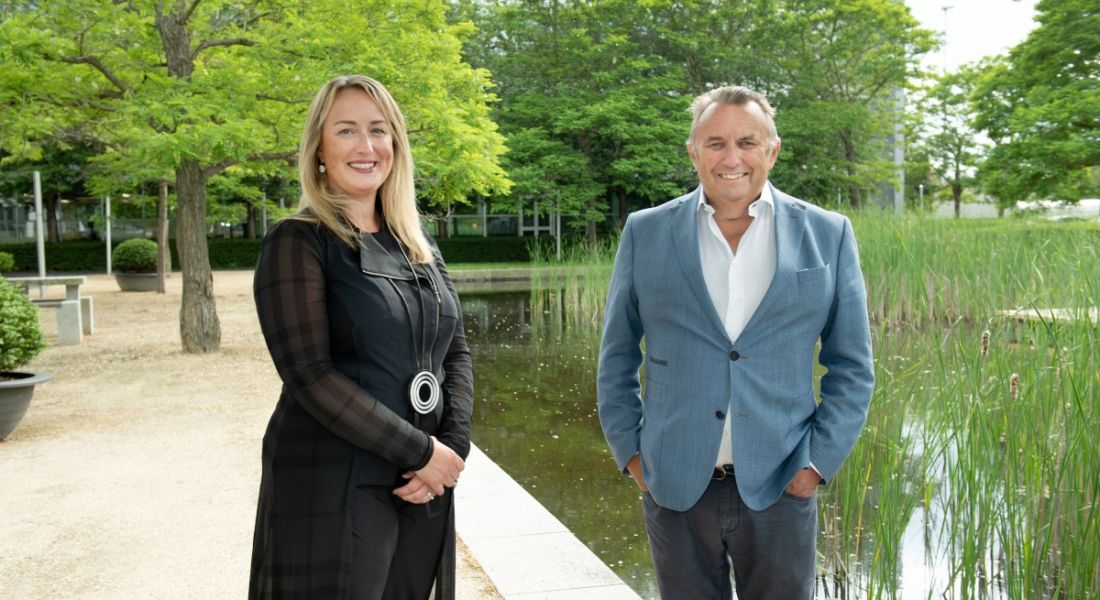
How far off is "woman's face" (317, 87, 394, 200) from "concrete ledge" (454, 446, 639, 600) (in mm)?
1633

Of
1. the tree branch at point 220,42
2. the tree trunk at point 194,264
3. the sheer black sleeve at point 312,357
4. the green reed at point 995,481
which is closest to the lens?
the sheer black sleeve at point 312,357

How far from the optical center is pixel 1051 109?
1507 cm

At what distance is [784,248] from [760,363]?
0.23 metres

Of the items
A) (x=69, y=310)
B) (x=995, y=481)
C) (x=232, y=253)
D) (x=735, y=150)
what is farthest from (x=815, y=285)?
(x=232, y=253)

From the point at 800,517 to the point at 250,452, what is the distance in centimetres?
411

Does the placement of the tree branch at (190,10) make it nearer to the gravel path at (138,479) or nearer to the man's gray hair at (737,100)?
the gravel path at (138,479)

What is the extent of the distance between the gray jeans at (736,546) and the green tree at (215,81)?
20.9 ft

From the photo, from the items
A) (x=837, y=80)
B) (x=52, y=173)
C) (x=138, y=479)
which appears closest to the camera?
(x=138, y=479)

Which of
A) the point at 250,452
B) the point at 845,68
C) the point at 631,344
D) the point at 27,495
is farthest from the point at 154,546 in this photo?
the point at 845,68

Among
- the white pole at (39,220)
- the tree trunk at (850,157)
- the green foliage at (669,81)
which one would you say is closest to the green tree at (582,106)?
the green foliage at (669,81)

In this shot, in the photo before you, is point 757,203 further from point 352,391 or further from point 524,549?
point 524,549

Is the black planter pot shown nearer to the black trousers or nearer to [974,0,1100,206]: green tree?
the black trousers

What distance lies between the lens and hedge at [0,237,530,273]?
80.3 ft

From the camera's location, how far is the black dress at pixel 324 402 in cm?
177
